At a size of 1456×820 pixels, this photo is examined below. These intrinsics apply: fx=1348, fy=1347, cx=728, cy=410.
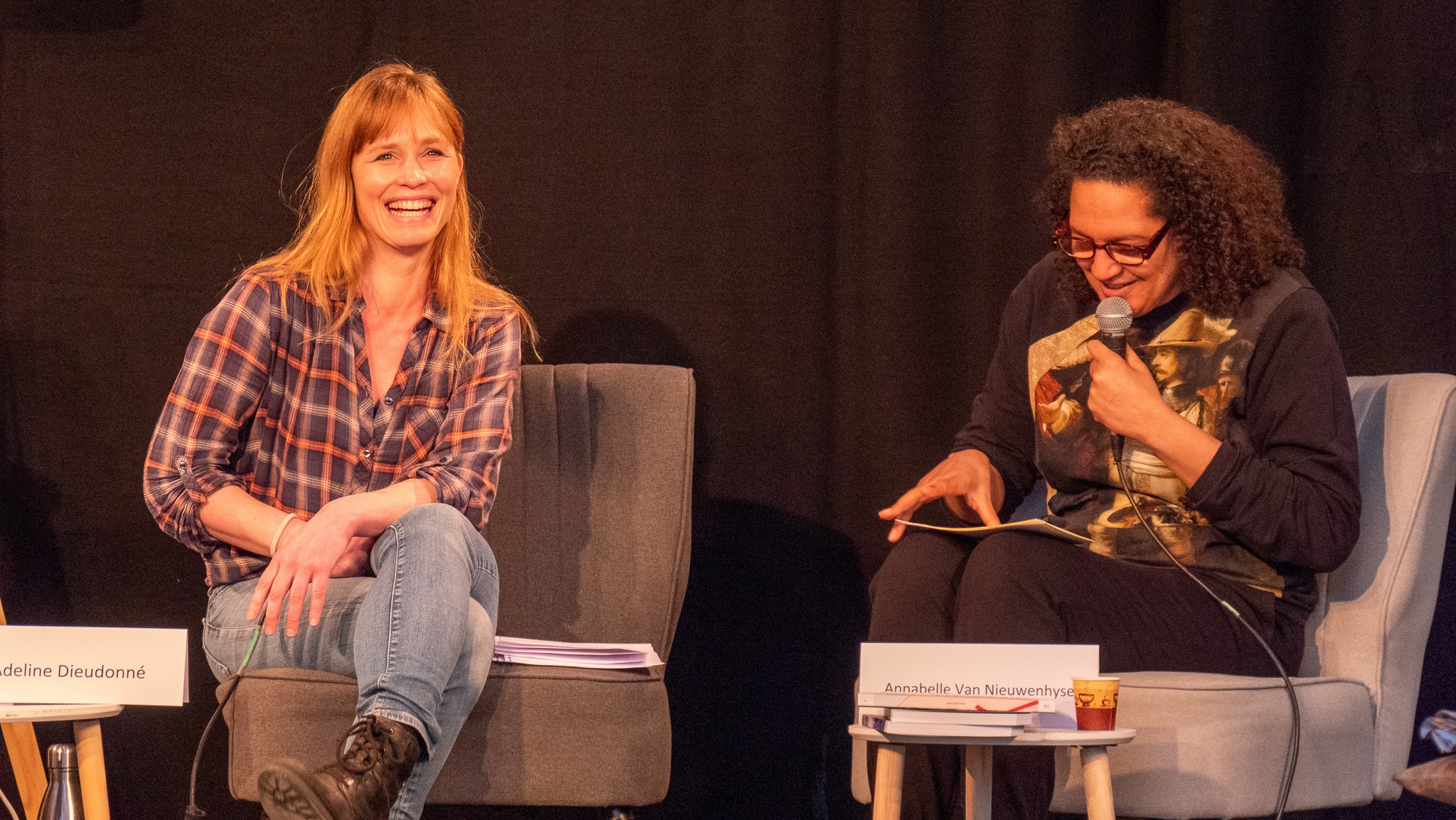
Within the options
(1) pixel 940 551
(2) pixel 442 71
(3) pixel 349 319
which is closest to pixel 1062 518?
(1) pixel 940 551

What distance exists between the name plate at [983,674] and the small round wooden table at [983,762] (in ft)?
0.12

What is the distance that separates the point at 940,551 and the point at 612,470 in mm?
642

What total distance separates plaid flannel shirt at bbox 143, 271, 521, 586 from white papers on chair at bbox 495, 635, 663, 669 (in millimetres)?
198

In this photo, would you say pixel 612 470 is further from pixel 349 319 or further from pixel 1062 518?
pixel 1062 518

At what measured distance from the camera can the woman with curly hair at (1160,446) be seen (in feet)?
5.74

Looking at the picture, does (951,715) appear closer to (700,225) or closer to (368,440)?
(368,440)

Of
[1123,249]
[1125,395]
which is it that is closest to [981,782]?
[1125,395]

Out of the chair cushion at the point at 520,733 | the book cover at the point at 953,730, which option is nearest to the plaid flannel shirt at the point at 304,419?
the chair cushion at the point at 520,733

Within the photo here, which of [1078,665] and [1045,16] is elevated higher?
[1045,16]

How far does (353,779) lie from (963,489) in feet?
3.25

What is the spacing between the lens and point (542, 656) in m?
1.85

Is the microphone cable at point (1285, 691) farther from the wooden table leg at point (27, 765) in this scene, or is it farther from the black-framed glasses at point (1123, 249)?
the wooden table leg at point (27, 765)

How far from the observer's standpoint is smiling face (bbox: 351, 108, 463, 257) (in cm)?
206

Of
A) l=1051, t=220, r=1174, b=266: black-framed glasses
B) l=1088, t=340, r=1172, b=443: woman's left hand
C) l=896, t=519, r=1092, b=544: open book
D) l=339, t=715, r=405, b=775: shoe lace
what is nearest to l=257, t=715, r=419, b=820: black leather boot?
l=339, t=715, r=405, b=775: shoe lace
